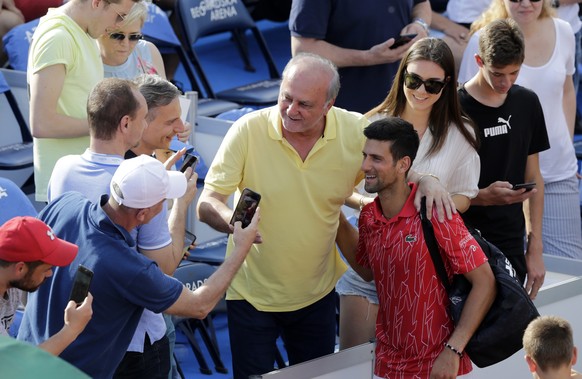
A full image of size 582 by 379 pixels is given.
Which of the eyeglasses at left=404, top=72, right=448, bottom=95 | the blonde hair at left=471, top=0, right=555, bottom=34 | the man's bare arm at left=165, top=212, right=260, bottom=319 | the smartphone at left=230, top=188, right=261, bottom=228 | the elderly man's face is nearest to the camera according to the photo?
the man's bare arm at left=165, top=212, right=260, bottom=319

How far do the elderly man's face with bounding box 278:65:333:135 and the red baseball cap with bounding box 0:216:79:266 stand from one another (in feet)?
3.61

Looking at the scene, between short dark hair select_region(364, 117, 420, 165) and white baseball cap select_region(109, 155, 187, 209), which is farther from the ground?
white baseball cap select_region(109, 155, 187, 209)

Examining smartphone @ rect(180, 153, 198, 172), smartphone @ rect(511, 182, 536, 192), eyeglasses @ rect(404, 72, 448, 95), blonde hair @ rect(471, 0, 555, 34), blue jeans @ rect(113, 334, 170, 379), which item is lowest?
blue jeans @ rect(113, 334, 170, 379)

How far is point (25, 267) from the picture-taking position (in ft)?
9.86

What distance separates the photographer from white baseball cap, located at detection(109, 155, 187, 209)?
10.1 ft

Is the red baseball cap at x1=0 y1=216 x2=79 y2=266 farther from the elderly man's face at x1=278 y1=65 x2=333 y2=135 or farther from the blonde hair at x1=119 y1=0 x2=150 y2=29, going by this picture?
the blonde hair at x1=119 y1=0 x2=150 y2=29

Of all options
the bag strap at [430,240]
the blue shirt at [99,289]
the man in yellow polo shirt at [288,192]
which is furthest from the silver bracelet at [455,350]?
the blue shirt at [99,289]

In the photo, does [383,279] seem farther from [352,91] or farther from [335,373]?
[352,91]

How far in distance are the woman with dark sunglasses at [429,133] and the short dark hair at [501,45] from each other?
249mm

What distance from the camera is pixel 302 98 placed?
3.81 metres

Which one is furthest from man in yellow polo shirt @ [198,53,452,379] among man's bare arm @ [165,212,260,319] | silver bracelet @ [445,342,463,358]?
silver bracelet @ [445,342,463,358]

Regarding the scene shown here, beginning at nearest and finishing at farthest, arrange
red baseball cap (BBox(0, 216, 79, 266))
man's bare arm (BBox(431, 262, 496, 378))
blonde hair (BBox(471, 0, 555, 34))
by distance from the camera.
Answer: red baseball cap (BBox(0, 216, 79, 266)) → man's bare arm (BBox(431, 262, 496, 378)) → blonde hair (BBox(471, 0, 555, 34))

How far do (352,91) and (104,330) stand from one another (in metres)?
2.39

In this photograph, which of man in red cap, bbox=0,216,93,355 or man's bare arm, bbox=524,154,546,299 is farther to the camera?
man's bare arm, bbox=524,154,546,299
